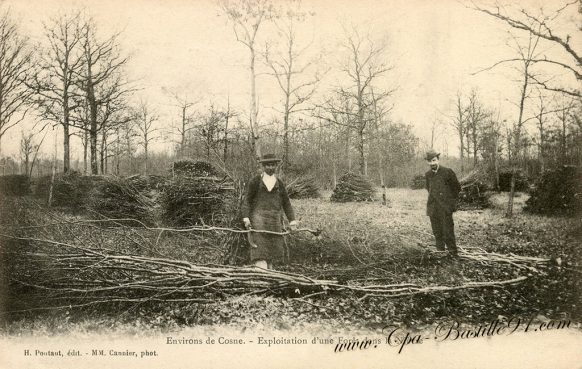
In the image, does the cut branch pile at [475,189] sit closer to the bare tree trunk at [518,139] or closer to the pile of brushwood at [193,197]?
the bare tree trunk at [518,139]

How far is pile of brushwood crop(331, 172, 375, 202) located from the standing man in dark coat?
7.41 metres

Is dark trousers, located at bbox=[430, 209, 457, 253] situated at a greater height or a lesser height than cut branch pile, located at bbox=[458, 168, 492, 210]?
lesser

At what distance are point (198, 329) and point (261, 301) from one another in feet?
2.32

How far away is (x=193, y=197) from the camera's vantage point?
6289mm

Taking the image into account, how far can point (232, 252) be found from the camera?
473 cm

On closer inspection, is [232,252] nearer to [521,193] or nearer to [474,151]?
[474,151]

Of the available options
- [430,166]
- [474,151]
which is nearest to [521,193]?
[474,151]

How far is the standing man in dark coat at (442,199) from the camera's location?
4.83 metres

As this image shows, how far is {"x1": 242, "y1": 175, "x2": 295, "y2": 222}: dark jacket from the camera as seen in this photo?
4.52 meters

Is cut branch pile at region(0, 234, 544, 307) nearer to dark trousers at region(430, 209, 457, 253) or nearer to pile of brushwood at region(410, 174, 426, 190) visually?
dark trousers at region(430, 209, 457, 253)

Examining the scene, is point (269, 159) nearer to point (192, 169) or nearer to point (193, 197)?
point (193, 197)

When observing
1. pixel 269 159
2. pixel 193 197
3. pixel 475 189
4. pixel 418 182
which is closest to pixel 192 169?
pixel 193 197

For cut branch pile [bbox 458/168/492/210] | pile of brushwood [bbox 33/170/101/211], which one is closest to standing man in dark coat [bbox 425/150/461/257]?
cut branch pile [bbox 458/168/492/210]

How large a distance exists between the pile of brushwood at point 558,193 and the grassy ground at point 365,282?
1.08 feet
